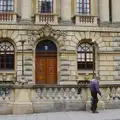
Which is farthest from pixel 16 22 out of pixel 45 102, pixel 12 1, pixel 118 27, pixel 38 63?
pixel 45 102

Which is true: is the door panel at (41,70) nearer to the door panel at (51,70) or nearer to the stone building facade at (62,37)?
the stone building facade at (62,37)

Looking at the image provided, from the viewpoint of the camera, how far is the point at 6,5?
105 ft

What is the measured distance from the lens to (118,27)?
105 ft

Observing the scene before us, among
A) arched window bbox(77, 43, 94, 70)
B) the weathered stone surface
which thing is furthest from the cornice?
the weathered stone surface

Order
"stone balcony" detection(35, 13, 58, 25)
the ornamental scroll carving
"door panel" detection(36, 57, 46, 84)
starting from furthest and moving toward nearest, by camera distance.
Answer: "stone balcony" detection(35, 13, 58, 25) → "door panel" detection(36, 57, 46, 84) → the ornamental scroll carving

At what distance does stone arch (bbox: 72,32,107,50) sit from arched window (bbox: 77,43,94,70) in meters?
0.83

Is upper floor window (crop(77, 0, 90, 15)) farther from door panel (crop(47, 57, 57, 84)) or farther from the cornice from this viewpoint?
door panel (crop(47, 57, 57, 84))

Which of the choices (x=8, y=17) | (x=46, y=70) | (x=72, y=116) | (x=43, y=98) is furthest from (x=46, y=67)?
(x=72, y=116)

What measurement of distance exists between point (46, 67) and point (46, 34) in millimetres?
3316

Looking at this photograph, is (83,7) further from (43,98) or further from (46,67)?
(43,98)

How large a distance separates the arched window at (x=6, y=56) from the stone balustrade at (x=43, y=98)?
14.6 meters

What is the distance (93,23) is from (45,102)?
55.9 ft

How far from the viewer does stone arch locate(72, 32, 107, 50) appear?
31.5m

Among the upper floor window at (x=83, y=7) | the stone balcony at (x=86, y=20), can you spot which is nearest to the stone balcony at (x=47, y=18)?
the stone balcony at (x=86, y=20)
